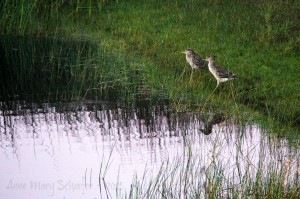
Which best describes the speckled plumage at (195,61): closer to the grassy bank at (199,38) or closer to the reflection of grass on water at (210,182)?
the grassy bank at (199,38)

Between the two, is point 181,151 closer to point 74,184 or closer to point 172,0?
point 74,184

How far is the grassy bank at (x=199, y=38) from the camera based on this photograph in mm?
12852

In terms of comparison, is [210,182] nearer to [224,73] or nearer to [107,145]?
[107,145]

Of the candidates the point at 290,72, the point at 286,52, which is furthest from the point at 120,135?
the point at 286,52

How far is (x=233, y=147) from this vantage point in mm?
10414

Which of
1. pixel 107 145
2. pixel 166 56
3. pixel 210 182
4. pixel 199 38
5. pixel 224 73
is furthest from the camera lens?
pixel 199 38

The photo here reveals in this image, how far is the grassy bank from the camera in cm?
1285

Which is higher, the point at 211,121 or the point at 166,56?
the point at 166,56

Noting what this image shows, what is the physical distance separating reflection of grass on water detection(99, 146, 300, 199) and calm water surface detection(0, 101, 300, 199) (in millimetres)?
76

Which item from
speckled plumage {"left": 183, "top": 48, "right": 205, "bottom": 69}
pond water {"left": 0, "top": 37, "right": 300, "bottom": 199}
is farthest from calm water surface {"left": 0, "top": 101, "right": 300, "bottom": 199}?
speckled plumage {"left": 183, "top": 48, "right": 205, "bottom": 69}

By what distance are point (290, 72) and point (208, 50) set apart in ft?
7.59

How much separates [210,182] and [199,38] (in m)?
8.93

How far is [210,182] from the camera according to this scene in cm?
812

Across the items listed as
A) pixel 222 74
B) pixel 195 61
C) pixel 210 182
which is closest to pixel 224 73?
pixel 222 74
